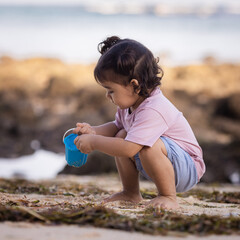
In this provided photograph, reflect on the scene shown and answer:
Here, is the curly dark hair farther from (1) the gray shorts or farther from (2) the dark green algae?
(2) the dark green algae

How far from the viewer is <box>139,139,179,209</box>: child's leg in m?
2.47

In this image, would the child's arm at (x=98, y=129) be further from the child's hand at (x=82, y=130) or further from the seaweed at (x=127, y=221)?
the seaweed at (x=127, y=221)

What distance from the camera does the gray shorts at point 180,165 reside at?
2.57 meters

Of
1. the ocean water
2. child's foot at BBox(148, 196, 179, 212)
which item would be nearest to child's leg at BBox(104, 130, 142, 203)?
child's foot at BBox(148, 196, 179, 212)

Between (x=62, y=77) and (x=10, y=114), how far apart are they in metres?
2.79

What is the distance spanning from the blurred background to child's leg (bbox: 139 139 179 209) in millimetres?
3644

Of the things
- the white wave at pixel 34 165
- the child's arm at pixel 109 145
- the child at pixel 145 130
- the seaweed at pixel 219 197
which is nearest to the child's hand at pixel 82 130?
the child at pixel 145 130

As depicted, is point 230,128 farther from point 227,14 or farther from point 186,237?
point 227,14

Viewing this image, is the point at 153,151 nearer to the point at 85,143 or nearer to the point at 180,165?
the point at 180,165

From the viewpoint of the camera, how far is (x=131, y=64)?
2510 millimetres

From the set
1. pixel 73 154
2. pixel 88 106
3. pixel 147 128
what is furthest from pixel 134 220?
pixel 88 106

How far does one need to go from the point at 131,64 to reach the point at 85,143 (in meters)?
0.56

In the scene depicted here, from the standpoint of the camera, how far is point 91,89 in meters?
10.6

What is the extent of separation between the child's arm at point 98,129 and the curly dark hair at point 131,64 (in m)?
0.35
